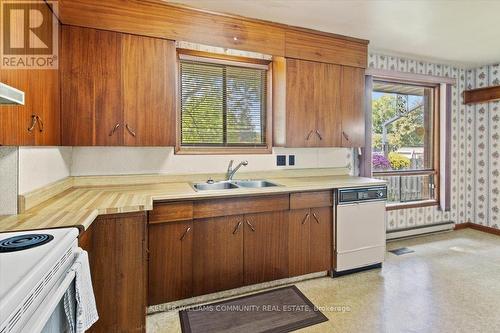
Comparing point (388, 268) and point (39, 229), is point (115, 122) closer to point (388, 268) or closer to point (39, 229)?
point (39, 229)

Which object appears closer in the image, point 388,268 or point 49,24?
point 49,24

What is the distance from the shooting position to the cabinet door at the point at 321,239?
2625 mm

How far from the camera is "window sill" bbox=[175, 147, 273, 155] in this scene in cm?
277

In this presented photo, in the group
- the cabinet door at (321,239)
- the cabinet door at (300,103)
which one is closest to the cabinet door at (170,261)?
the cabinet door at (321,239)

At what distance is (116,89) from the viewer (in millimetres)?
2184

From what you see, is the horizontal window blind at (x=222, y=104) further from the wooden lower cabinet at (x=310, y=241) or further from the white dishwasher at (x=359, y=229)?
A: the white dishwasher at (x=359, y=229)

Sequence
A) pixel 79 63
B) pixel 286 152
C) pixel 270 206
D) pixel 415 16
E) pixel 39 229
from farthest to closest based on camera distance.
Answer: pixel 286 152
pixel 415 16
pixel 270 206
pixel 79 63
pixel 39 229

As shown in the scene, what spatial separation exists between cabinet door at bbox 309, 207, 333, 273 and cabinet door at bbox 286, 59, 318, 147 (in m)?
0.73

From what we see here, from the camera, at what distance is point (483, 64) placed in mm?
4090

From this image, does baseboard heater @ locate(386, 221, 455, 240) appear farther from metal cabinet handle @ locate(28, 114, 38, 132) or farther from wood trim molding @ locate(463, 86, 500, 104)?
metal cabinet handle @ locate(28, 114, 38, 132)

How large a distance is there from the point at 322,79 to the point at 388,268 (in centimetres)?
209

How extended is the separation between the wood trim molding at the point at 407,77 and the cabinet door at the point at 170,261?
2.86 meters

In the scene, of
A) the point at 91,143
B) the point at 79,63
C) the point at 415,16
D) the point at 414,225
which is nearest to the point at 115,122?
the point at 91,143

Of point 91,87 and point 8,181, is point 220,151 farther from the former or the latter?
point 8,181
